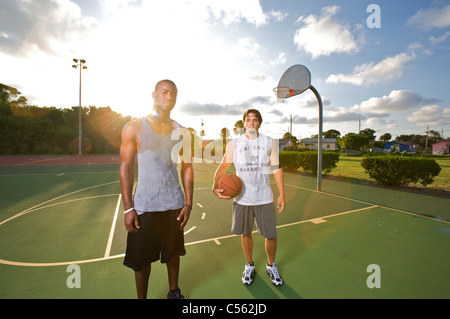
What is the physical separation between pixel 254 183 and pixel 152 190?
123 cm

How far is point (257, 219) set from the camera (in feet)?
8.45

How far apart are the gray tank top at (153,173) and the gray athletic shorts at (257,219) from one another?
3.01 ft

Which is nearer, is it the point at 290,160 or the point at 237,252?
the point at 237,252

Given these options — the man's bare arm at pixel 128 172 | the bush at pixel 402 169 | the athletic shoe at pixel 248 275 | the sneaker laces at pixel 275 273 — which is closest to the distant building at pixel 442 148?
the bush at pixel 402 169

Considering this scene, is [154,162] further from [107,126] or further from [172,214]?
[107,126]

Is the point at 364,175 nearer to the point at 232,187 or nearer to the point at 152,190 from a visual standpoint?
the point at 232,187

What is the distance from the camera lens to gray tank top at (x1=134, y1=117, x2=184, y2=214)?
6.35ft

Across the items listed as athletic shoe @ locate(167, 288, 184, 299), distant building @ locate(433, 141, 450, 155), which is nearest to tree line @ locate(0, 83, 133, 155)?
athletic shoe @ locate(167, 288, 184, 299)

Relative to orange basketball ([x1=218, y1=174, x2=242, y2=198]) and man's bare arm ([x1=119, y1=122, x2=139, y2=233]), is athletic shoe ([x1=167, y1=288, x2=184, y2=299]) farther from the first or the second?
orange basketball ([x1=218, y1=174, x2=242, y2=198])

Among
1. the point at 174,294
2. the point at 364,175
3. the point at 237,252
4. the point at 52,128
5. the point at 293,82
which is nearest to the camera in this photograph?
the point at 174,294

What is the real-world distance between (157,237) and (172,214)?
0.84ft

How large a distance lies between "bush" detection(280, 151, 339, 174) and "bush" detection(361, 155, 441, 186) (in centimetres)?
211

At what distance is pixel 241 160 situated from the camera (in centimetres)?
262

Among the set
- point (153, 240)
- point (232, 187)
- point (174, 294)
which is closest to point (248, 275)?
point (174, 294)
